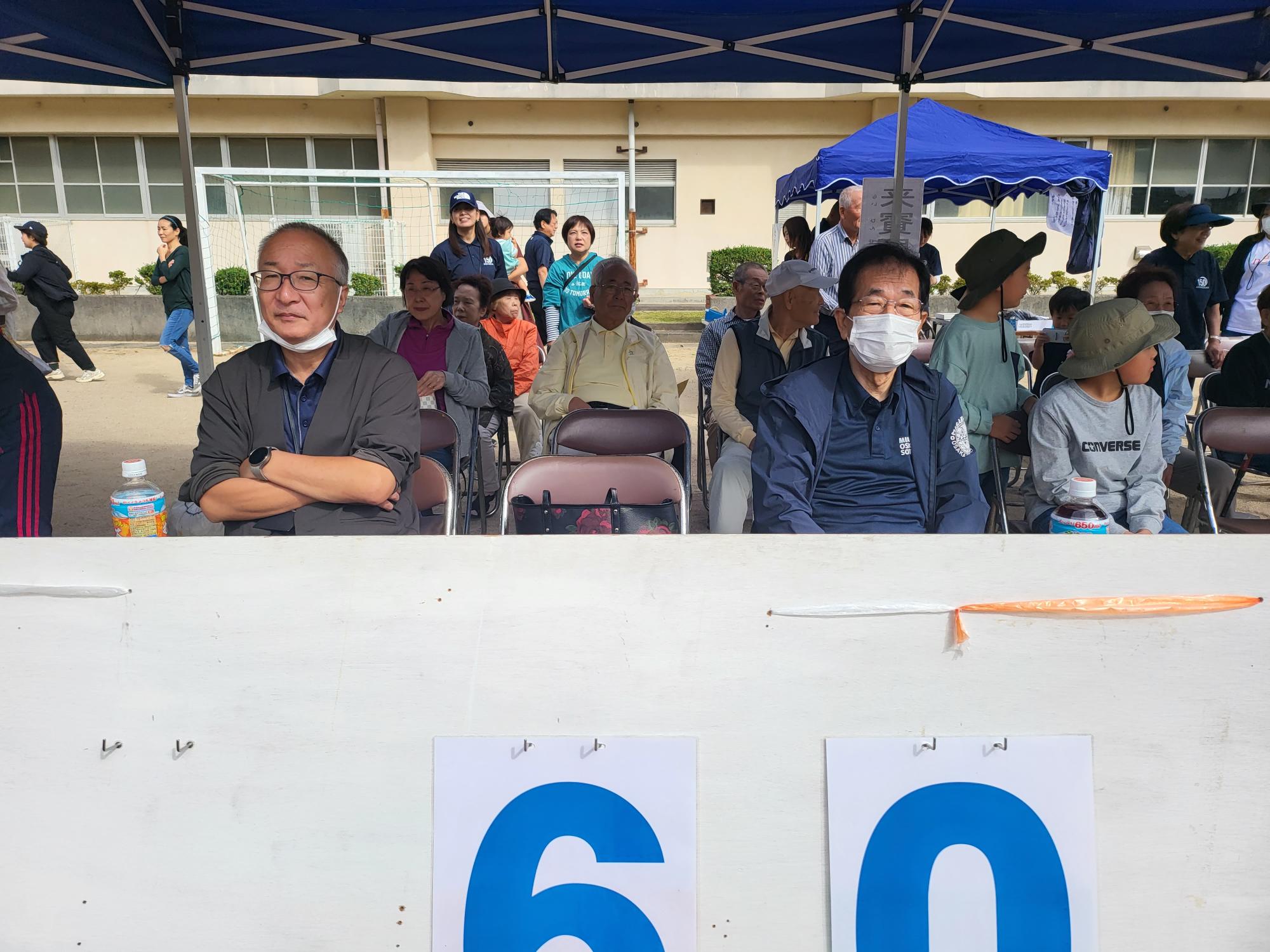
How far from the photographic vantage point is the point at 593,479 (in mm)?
3104

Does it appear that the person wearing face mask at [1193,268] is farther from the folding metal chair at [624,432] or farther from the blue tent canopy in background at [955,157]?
the folding metal chair at [624,432]

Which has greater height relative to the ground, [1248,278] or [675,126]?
[675,126]

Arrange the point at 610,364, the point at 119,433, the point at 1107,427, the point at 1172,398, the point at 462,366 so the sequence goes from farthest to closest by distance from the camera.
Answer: the point at 119,433 < the point at 610,364 < the point at 462,366 < the point at 1172,398 < the point at 1107,427

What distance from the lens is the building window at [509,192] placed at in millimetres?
19422

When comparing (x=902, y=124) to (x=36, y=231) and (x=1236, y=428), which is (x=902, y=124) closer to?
(x=1236, y=428)

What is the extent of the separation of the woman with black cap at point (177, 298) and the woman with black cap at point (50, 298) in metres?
1.00

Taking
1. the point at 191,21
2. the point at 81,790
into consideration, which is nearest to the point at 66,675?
the point at 81,790

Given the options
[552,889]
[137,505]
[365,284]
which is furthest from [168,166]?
[552,889]

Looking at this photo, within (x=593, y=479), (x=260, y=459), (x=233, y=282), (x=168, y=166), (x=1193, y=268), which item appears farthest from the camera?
(x=168, y=166)

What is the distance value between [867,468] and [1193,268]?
200 inches

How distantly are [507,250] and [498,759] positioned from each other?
9.12 meters

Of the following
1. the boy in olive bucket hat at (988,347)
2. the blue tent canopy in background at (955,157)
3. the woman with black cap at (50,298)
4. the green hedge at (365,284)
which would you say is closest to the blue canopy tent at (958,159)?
the blue tent canopy in background at (955,157)

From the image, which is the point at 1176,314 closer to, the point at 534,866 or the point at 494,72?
the point at 494,72

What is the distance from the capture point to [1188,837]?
5.10 feet
